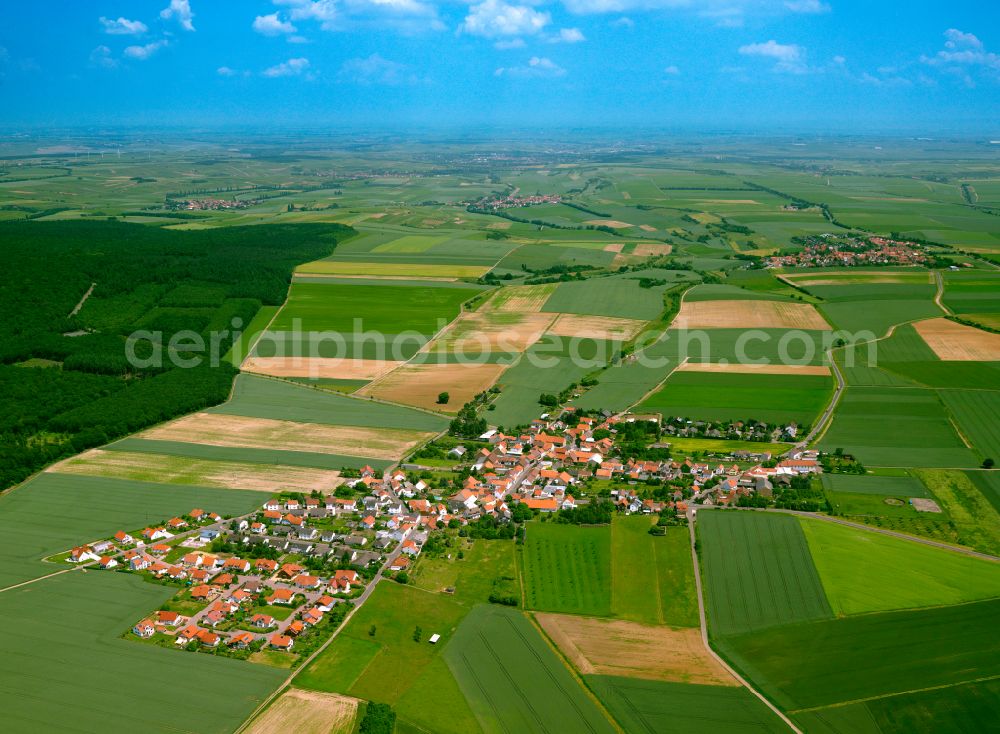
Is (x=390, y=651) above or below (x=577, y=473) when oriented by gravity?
below

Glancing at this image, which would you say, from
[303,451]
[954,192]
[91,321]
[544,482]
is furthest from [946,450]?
[954,192]

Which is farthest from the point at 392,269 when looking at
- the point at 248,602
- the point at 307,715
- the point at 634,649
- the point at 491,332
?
the point at 307,715

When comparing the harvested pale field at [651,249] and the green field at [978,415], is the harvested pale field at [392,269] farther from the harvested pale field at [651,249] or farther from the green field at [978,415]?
the green field at [978,415]

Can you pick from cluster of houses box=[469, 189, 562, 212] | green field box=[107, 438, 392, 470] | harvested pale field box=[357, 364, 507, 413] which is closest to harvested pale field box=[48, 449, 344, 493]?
green field box=[107, 438, 392, 470]

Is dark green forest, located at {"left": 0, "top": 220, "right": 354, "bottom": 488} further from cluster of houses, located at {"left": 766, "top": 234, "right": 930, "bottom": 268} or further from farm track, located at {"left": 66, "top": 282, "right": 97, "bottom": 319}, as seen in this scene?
cluster of houses, located at {"left": 766, "top": 234, "right": 930, "bottom": 268}

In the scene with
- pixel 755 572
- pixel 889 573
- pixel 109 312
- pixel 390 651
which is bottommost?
pixel 390 651

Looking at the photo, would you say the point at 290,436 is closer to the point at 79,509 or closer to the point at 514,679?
the point at 79,509

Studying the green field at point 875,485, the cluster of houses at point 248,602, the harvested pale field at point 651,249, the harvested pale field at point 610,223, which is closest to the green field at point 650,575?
the green field at point 875,485
